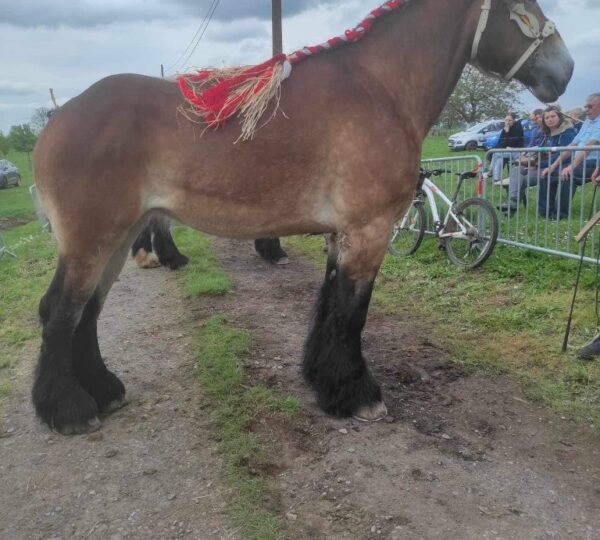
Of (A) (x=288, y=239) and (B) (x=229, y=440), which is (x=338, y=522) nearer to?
(B) (x=229, y=440)

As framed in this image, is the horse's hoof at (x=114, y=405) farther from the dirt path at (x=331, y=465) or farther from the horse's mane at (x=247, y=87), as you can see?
the horse's mane at (x=247, y=87)

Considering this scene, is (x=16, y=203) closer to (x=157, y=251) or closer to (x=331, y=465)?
(x=157, y=251)

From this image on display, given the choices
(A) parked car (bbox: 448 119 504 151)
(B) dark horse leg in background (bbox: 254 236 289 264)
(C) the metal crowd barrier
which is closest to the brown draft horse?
(C) the metal crowd barrier

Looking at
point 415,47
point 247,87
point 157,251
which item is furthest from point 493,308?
point 157,251

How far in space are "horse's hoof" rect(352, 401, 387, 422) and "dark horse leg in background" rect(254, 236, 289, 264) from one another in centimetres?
402

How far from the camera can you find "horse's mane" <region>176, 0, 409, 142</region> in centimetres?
299

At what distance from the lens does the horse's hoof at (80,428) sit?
324 centimetres

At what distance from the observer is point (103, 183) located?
294 cm

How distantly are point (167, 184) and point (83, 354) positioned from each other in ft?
4.19

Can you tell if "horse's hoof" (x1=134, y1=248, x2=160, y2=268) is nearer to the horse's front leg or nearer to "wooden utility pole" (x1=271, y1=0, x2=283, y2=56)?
the horse's front leg

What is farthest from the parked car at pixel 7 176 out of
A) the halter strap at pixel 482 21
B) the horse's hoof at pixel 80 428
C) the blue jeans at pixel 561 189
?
the halter strap at pixel 482 21

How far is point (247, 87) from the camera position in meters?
3.03

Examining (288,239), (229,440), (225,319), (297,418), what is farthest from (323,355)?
(288,239)

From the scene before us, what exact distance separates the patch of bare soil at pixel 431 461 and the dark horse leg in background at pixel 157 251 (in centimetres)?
311
